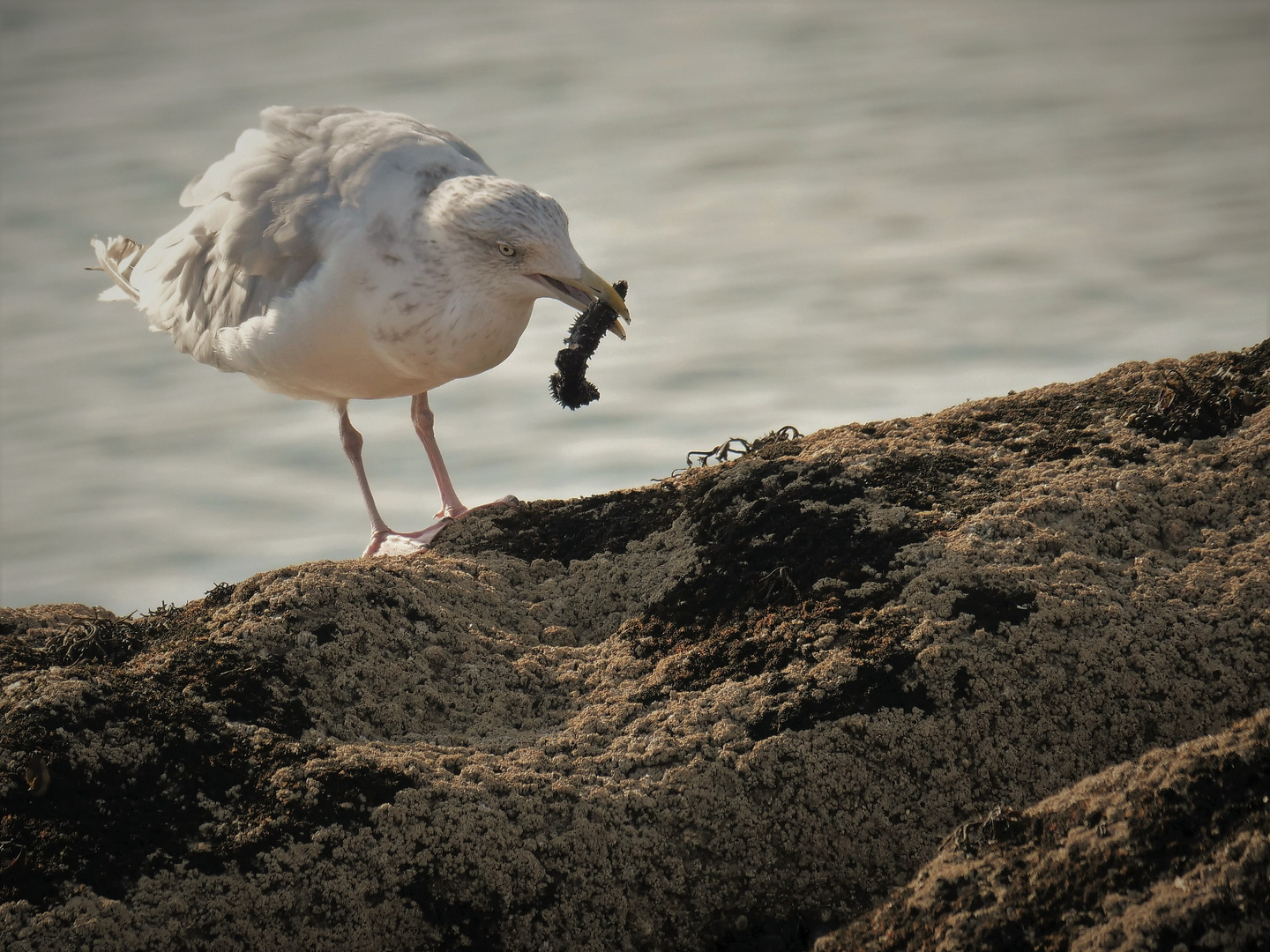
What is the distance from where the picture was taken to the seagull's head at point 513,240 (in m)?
5.14

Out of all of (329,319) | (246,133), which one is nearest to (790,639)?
(329,319)

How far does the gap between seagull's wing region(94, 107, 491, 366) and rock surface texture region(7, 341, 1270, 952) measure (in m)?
2.07

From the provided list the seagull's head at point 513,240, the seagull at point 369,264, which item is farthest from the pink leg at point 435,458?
the seagull's head at point 513,240

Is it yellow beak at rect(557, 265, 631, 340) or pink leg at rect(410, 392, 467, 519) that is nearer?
yellow beak at rect(557, 265, 631, 340)

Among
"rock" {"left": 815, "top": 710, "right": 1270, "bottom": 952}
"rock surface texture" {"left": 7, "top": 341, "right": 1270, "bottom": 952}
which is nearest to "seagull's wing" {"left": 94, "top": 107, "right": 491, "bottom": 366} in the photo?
"rock surface texture" {"left": 7, "top": 341, "right": 1270, "bottom": 952}

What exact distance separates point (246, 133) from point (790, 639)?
424 centimetres

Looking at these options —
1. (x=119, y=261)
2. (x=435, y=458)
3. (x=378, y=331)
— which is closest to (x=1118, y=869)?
(x=378, y=331)

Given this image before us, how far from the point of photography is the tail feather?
731 cm

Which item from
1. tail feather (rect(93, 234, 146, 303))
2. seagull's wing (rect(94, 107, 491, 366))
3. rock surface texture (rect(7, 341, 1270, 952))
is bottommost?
rock surface texture (rect(7, 341, 1270, 952))

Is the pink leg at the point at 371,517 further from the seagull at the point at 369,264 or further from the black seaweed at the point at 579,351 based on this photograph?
the black seaweed at the point at 579,351

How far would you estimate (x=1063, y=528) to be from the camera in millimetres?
3723

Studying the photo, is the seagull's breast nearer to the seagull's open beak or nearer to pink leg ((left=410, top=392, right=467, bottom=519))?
the seagull's open beak

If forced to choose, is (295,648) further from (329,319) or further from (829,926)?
(329,319)

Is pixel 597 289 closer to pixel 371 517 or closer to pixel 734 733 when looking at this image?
pixel 371 517
